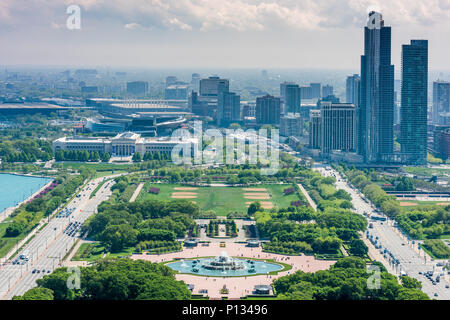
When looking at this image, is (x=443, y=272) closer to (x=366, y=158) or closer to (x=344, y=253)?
(x=344, y=253)

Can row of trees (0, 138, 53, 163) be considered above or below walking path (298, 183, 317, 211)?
above

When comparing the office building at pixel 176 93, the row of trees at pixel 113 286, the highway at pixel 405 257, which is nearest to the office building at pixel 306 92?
the office building at pixel 176 93

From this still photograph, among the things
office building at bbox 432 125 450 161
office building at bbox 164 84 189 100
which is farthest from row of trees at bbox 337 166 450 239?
office building at bbox 164 84 189 100

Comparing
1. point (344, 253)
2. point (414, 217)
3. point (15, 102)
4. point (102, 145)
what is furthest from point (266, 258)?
point (15, 102)

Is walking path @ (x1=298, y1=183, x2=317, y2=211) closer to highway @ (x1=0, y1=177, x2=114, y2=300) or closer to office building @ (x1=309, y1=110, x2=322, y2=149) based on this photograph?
highway @ (x1=0, y1=177, x2=114, y2=300)

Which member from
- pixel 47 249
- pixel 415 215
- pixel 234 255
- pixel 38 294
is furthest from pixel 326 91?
pixel 38 294

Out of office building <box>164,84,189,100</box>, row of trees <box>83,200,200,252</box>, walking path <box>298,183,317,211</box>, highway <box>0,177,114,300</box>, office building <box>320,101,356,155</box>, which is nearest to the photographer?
highway <box>0,177,114,300</box>

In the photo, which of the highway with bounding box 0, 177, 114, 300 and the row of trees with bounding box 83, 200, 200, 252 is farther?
the row of trees with bounding box 83, 200, 200, 252
